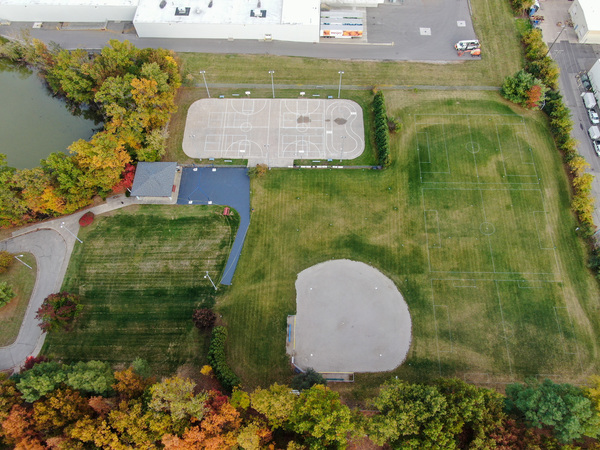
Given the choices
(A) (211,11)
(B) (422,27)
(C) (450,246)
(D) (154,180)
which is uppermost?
(A) (211,11)

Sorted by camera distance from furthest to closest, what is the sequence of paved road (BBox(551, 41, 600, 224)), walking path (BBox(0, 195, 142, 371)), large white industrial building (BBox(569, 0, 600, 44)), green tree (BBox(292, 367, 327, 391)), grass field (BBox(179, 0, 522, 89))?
large white industrial building (BBox(569, 0, 600, 44)) → grass field (BBox(179, 0, 522, 89)) → paved road (BBox(551, 41, 600, 224)) → walking path (BBox(0, 195, 142, 371)) → green tree (BBox(292, 367, 327, 391))

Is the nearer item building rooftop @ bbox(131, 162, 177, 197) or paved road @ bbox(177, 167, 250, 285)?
building rooftop @ bbox(131, 162, 177, 197)

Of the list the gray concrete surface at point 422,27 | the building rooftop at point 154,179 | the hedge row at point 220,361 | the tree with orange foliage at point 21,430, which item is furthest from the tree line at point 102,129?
the gray concrete surface at point 422,27

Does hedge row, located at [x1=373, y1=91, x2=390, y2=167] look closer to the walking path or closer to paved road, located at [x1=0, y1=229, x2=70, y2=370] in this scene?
the walking path

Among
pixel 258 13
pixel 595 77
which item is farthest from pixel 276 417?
pixel 595 77

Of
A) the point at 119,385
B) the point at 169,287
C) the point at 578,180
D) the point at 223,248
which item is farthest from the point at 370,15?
the point at 119,385

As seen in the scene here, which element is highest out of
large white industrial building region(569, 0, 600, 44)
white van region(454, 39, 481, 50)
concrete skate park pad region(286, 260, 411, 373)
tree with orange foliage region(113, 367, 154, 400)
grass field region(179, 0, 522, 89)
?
large white industrial building region(569, 0, 600, 44)

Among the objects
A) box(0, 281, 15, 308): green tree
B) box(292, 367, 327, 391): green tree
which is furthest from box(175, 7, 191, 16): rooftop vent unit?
box(292, 367, 327, 391): green tree

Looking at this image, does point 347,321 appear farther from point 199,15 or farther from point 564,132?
point 199,15
